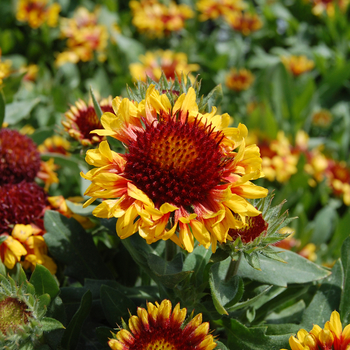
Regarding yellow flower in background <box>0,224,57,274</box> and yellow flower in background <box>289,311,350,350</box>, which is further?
yellow flower in background <box>0,224,57,274</box>

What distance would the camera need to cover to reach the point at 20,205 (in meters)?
1.16

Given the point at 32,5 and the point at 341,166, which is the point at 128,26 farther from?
the point at 341,166

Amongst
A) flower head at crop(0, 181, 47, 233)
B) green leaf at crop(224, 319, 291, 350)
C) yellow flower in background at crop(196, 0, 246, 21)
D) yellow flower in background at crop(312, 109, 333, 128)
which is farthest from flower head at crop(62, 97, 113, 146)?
yellow flower in background at crop(196, 0, 246, 21)

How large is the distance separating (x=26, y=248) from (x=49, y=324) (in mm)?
320

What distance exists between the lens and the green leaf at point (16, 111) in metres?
1.57

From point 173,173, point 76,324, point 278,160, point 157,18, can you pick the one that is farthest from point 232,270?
point 157,18

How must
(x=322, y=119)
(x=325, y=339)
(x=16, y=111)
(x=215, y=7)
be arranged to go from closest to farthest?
(x=325, y=339), (x=16, y=111), (x=322, y=119), (x=215, y=7)

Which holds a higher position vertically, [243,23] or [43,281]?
[243,23]

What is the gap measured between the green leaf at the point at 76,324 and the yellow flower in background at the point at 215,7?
2628 mm

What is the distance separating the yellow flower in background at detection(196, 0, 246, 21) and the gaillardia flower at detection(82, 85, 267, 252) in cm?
243

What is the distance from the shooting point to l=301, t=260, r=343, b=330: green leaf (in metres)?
1.06

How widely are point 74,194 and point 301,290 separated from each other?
1.27m

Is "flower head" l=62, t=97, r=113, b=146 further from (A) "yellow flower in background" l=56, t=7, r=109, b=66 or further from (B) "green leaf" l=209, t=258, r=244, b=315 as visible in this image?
(A) "yellow flower in background" l=56, t=7, r=109, b=66

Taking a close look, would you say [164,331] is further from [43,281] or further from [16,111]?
[16,111]
